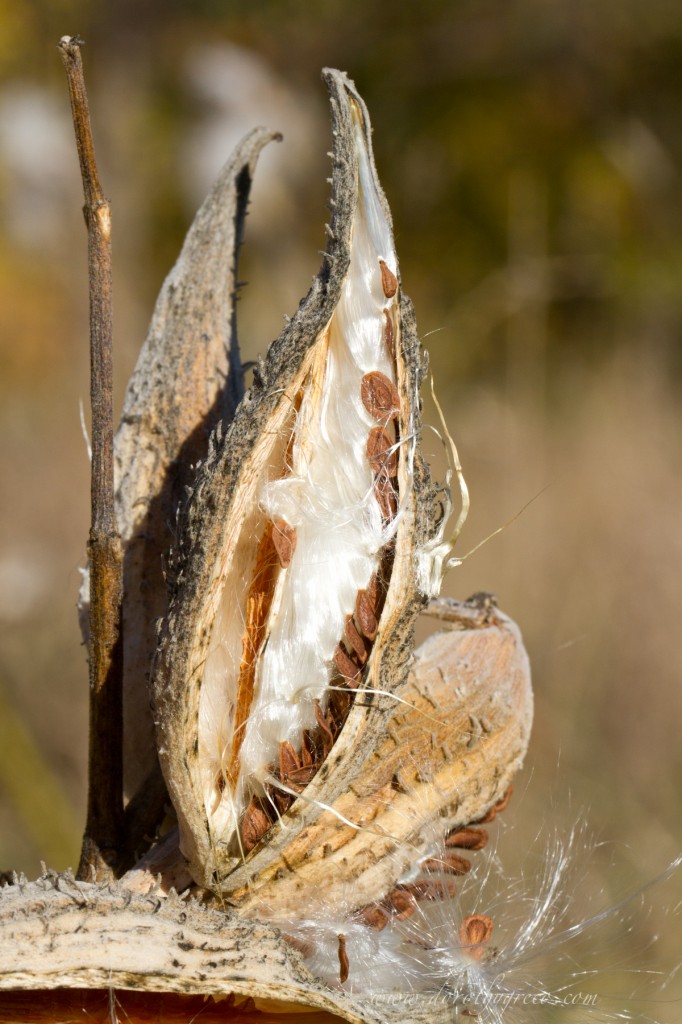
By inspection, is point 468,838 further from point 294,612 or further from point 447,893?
point 294,612

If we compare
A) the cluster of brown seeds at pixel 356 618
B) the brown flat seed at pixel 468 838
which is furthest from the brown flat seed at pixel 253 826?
the brown flat seed at pixel 468 838

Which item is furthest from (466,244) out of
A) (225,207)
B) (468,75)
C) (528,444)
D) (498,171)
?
(225,207)

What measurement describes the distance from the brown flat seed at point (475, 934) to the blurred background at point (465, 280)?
1053mm

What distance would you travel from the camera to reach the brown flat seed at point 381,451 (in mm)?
874

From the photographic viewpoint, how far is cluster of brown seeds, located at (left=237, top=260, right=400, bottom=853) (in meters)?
0.87

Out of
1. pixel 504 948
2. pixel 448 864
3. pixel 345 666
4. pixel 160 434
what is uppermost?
pixel 160 434

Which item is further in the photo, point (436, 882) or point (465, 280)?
point (465, 280)

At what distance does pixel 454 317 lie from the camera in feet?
13.4

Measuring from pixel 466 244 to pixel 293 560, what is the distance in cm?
557

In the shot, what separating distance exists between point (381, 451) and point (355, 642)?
16 centimetres

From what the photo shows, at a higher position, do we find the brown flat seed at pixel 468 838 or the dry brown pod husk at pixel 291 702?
the dry brown pod husk at pixel 291 702

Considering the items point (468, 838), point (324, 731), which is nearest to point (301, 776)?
point (324, 731)

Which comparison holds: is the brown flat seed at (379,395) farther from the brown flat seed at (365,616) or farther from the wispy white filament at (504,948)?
the wispy white filament at (504,948)

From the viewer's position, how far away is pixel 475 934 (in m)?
Answer: 1.01
